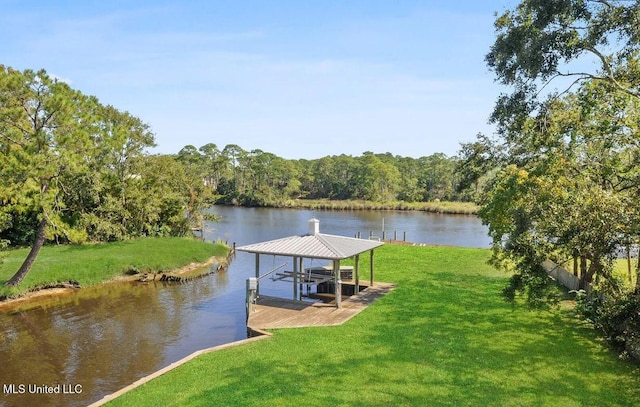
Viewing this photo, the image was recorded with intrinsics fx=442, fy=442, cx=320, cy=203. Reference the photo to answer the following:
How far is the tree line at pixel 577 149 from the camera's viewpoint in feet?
26.9

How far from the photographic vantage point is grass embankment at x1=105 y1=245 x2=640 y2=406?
8828mm

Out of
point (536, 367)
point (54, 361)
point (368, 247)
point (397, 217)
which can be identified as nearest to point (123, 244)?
point (54, 361)

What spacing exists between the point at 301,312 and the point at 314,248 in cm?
229

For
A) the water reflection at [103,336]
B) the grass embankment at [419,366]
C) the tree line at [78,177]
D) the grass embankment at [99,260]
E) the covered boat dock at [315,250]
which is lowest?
the water reflection at [103,336]

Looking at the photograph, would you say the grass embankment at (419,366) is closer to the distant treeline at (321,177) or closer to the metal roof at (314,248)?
the metal roof at (314,248)

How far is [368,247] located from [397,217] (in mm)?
49011

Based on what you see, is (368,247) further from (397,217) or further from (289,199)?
(289,199)

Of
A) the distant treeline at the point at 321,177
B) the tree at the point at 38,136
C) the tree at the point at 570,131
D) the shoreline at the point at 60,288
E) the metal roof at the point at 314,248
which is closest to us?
the tree at the point at 570,131

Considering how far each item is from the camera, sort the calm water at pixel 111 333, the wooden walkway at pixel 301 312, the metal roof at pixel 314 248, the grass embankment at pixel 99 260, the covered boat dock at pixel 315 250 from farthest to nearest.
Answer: the grass embankment at pixel 99 260
the covered boat dock at pixel 315 250
the metal roof at pixel 314 248
the wooden walkway at pixel 301 312
the calm water at pixel 111 333

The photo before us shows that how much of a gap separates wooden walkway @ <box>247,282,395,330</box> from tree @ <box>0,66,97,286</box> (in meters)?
10.1

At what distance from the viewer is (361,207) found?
256ft

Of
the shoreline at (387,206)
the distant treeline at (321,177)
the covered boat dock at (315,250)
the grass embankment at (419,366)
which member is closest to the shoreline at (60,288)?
the covered boat dock at (315,250)

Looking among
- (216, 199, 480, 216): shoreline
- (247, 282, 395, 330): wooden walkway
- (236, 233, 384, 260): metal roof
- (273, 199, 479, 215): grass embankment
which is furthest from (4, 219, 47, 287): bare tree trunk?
(273, 199, 479, 215): grass embankment

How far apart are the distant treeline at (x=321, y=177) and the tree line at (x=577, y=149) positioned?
6975cm
